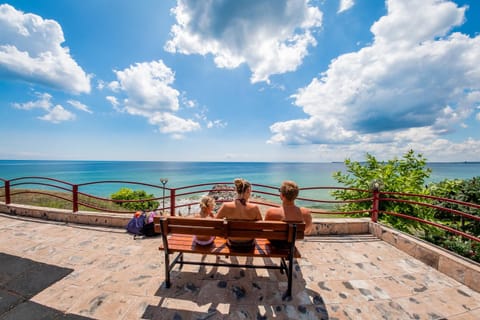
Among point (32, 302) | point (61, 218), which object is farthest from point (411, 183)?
point (61, 218)

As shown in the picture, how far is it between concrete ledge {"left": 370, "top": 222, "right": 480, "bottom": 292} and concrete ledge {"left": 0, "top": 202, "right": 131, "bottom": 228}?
244 inches

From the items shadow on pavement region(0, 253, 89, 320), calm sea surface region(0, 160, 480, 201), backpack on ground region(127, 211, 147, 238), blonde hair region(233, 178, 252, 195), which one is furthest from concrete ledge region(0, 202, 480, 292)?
calm sea surface region(0, 160, 480, 201)

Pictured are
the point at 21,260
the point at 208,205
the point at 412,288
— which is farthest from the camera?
the point at 21,260

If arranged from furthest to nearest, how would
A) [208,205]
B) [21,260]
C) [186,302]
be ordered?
1. [21,260]
2. [208,205]
3. [186,302]

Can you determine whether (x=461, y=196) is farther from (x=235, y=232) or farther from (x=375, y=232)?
(x=235, y=232)

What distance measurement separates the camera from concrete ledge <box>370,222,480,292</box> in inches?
110

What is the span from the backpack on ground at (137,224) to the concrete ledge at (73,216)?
426 millimetres

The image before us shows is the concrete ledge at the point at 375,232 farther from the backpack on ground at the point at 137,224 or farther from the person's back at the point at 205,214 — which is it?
the person's back at the point at 205,214

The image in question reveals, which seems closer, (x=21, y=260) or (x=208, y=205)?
(x=208, y=205)

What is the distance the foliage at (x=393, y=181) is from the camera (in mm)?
6516

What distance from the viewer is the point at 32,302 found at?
2.36m

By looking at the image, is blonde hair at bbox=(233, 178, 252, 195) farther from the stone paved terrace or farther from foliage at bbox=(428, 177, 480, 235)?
foliage at bbox=(428, 177, 480, 235)

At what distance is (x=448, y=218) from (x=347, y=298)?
26.9 feet

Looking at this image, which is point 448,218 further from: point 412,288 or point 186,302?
A: point 186,302
